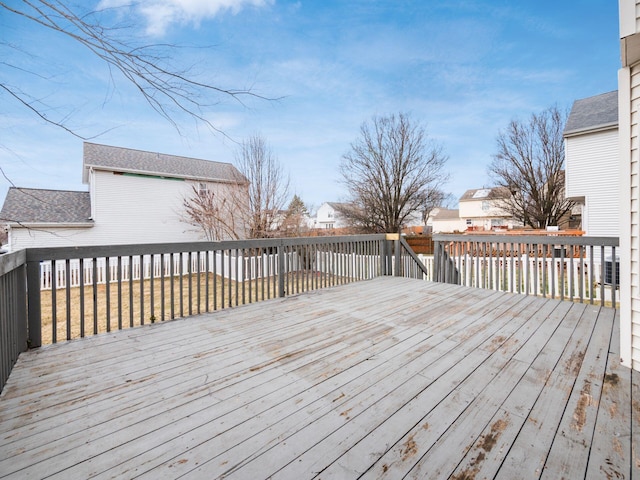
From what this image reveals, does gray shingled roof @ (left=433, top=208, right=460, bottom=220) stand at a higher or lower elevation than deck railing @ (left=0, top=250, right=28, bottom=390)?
higher

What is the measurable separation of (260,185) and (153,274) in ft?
25.1

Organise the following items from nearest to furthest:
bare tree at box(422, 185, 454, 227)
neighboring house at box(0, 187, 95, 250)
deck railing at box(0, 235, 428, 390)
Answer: deck railing at box(0, 235, 428, 390) < neighboring house at box(0, 187, 95, 250) < bare tree at box(422, 185, 454, 227)

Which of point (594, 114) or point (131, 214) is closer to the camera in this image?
point (594, 114)

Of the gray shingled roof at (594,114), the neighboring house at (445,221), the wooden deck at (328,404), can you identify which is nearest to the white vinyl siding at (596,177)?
the gray shingled roof at (594,114)

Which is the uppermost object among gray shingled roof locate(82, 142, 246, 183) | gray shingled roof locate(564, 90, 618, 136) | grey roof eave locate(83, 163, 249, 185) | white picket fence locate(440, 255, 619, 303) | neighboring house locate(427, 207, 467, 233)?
gray shingled roof locate(564, 90, 618, 136)

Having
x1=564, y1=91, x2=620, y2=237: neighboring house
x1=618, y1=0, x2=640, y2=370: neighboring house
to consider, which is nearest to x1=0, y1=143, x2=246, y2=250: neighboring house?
x1=618, y1=0, x2=640, y2=370: neighboring house

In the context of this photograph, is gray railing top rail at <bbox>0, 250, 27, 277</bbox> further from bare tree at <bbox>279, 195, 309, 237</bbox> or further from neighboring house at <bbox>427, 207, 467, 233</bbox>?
neighboring house at <bbox>427, 207, 467, 233</bbox>

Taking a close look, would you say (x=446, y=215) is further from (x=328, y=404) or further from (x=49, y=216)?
(x=328, y=404)

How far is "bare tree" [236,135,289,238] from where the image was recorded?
1030cm

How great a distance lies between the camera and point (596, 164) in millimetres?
11391

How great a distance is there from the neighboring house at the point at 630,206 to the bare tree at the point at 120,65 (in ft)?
8.89

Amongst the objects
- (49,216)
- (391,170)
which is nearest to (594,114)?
(391,170)

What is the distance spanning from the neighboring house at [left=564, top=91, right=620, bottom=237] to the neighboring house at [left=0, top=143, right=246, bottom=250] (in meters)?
13.3

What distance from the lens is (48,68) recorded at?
5.55ft
